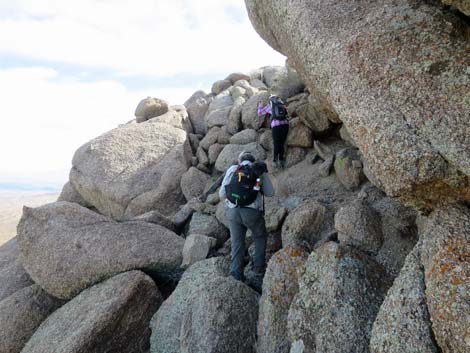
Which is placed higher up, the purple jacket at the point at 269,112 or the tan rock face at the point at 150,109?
the tan rock face at the point at 150,109

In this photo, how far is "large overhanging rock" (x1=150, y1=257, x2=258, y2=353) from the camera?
9008 mm

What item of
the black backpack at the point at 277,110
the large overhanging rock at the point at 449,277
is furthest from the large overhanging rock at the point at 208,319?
the black backpack at the point at 277,110

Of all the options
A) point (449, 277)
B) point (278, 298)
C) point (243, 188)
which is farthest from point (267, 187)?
point (449, 277)

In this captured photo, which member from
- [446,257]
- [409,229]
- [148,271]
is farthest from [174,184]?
[446,257]

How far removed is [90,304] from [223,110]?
55.8ft

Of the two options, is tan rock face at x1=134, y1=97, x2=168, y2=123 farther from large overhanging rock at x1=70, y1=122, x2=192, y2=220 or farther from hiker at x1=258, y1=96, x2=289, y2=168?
hiker at x1=258, y1=96, x2=289, y2=168

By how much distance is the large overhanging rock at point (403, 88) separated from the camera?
6.69 meters

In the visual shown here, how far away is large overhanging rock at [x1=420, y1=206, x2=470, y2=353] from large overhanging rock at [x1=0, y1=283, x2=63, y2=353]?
1323 centimetres

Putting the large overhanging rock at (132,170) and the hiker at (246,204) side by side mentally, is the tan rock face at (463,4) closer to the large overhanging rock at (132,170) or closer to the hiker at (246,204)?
the hiker at (246,204)

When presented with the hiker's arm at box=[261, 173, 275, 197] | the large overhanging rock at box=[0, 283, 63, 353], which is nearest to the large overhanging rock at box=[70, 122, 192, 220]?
the large overhanging rock at box=[0, 283, 63, 353]

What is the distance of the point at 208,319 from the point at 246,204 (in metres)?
3.70

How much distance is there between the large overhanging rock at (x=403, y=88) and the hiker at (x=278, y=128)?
25.8 ft

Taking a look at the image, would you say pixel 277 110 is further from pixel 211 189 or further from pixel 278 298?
pixel 278 298

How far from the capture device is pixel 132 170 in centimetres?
2156
